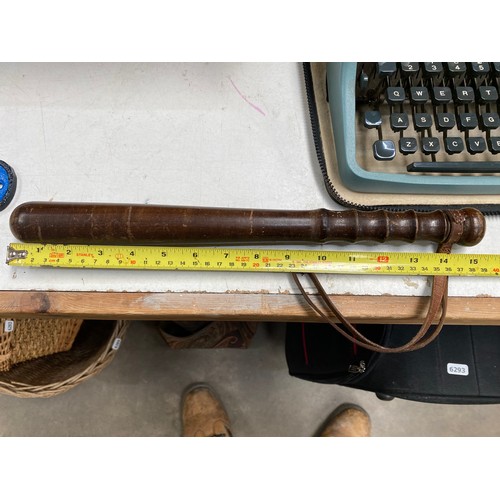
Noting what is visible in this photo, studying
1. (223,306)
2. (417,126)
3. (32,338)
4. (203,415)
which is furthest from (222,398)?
(417,126)

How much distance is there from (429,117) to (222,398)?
1.08 m

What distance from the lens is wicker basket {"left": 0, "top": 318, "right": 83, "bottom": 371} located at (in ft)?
2.97

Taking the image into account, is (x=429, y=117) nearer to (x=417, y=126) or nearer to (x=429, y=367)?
(x=417, y=126)

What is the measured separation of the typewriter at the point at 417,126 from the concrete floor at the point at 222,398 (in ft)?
2.69

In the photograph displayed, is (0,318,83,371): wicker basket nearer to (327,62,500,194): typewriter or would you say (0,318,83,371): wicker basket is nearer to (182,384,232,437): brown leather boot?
(182,384,232,437): brown leather boot

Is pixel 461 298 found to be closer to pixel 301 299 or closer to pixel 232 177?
pixel 301 299

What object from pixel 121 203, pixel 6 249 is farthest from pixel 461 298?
pixel 6 249

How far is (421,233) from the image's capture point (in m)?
0.72

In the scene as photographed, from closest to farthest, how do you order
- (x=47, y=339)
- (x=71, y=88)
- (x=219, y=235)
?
(x=219, y=235), (x=71, y=88), (x=47, y=339)

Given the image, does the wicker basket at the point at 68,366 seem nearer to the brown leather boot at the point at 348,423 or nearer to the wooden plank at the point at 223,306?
the wooden plank at the point at 223,306

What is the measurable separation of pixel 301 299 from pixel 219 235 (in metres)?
0.19

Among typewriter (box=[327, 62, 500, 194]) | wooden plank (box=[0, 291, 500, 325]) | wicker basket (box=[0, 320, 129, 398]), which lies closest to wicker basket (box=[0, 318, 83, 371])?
wicker basket (box=[0, 320, 129, 398])

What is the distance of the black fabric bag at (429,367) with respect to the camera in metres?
0.93

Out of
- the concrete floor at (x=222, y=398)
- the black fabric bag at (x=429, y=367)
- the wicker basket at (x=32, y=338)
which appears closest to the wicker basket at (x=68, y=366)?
the wicker basket at (x=32, y=338)
